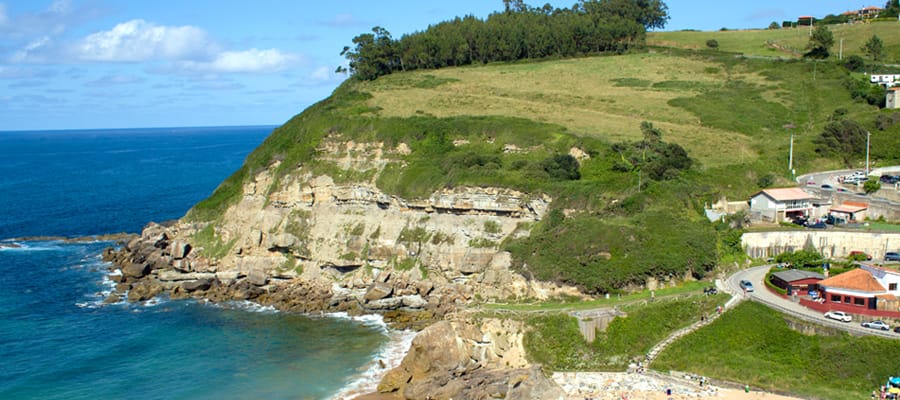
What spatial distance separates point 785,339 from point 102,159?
166 metres

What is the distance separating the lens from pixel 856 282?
3897 centimetres

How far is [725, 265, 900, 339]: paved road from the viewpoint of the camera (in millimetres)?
36750

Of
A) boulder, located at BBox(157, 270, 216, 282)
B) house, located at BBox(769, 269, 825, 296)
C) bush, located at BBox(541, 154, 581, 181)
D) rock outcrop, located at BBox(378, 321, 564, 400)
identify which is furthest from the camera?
boulder, located at BBox(157, 270, 216, 282)

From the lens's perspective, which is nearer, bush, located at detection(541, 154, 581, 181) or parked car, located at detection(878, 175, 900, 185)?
parked car, located at detection(878, 175, 900, 185)

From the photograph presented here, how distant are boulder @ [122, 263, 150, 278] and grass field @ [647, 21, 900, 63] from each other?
265 ft

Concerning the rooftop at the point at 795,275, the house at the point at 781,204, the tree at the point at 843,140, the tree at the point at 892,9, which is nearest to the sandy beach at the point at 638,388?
the rooftop at the point at 795,275

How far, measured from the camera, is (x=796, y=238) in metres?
49.1

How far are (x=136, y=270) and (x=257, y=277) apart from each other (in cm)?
1105

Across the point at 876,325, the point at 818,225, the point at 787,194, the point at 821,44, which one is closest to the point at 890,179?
the point at 787,194

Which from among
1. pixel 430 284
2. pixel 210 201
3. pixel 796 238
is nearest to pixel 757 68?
pixel 796 238

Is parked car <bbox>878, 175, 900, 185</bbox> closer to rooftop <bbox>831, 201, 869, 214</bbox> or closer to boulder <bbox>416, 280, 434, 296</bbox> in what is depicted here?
rooftop <bbox>831, 201, 869, 214</bbox>

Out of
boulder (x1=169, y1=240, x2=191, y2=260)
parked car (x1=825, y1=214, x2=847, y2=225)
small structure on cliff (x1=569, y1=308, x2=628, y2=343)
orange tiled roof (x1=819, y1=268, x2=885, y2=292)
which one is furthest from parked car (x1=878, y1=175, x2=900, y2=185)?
boulder (x1=169, y1=240, x2=191, y2=260)

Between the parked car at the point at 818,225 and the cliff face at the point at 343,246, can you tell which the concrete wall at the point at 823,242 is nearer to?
the parked car at the point at 818,225

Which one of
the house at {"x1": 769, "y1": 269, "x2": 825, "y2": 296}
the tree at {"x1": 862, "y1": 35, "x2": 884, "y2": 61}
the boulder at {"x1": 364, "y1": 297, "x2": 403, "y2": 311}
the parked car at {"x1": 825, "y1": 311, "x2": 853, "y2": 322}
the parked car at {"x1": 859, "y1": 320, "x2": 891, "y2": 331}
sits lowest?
the boulder at {"x1": 364, "y1": 297, "x2": 403, "y2": 311}
